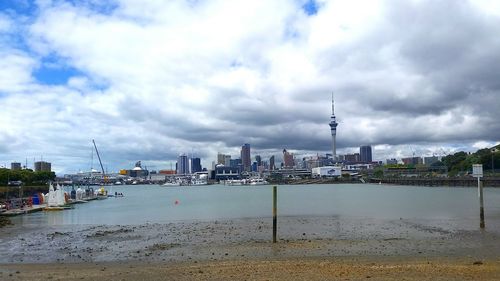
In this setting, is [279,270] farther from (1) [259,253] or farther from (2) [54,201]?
(2) [54,201]

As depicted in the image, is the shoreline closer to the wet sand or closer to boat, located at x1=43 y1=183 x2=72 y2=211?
the wet sand

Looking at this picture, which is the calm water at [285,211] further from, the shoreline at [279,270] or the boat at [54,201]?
the shoreline at [279,270]

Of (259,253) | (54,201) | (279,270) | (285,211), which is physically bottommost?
(285,211)

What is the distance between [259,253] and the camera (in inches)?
1059

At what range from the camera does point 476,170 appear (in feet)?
121

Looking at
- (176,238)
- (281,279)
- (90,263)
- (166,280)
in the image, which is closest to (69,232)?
(176,238)

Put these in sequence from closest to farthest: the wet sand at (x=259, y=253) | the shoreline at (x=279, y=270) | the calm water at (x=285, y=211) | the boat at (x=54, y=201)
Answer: the shoreline at (x=279, y=270) → the wet sand at (x=259, y=253) → the calm water at (x=285, y=211) → the boat at (x=54, y=201)

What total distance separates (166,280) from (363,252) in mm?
11794

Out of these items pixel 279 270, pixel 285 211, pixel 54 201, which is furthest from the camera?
pixel 54 201

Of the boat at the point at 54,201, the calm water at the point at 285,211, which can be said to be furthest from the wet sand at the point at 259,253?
the boat at the point at 54,201

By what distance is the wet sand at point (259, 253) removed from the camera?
19484mm

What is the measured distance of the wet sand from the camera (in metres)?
19.5

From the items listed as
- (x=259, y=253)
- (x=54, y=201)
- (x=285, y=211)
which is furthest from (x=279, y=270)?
(x=54, y=201)

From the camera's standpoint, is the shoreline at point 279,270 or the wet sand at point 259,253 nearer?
the shoreline at point 279,270
